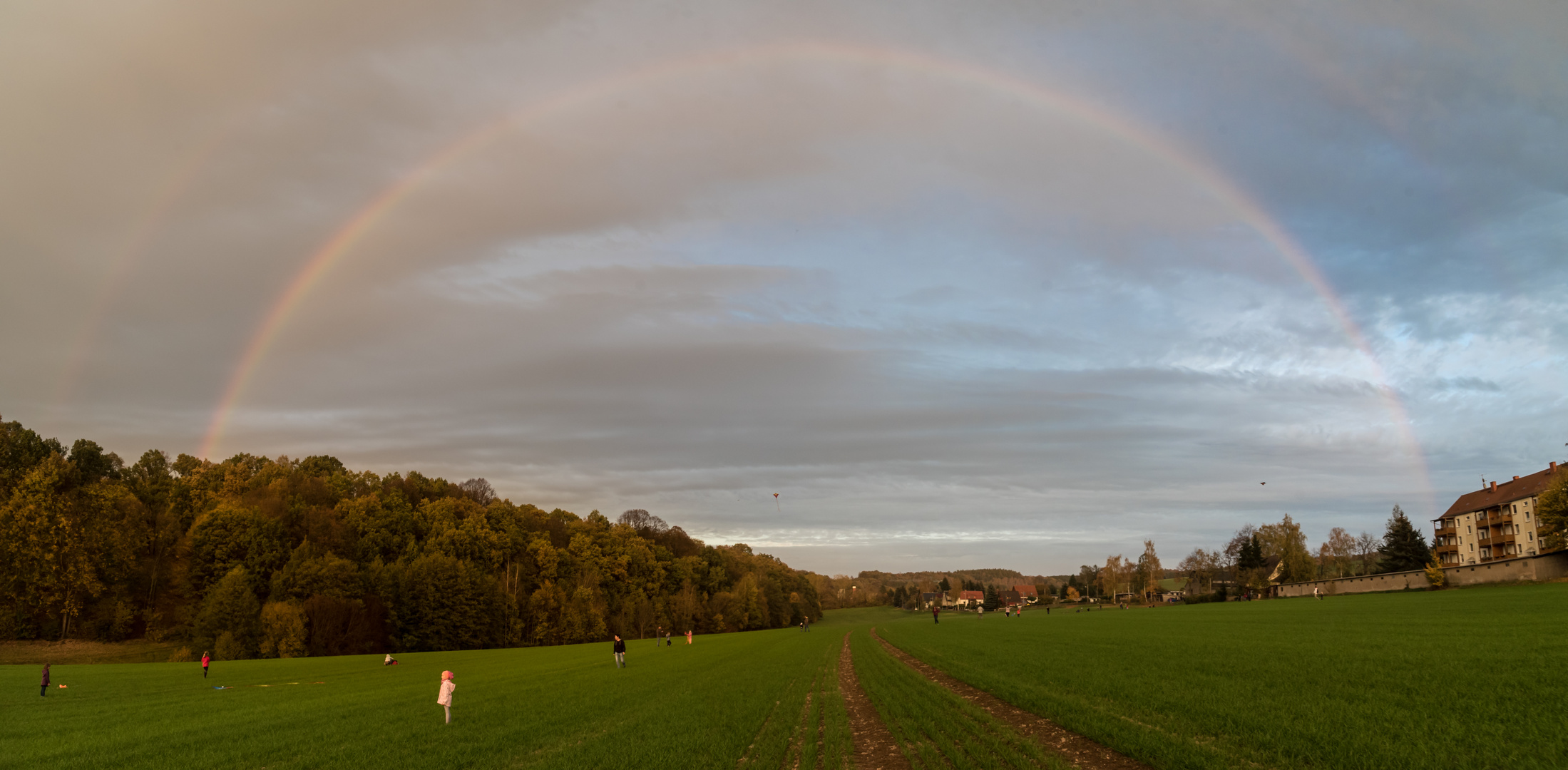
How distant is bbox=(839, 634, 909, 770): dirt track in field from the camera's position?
1527 cm

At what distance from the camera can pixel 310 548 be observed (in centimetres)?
8250

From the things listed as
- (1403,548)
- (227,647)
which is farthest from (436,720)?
(1403,548)

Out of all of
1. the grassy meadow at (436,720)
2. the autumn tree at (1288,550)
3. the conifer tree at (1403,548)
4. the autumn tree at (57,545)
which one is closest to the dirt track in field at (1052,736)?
the grassy meadow at (436,720)

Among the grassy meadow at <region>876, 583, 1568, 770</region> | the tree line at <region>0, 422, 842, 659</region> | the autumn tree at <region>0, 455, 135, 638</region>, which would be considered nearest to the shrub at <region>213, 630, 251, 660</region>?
the tree line at <region>0, 422, 842, 659</region>

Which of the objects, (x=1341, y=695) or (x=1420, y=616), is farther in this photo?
(x=1420, y=616)

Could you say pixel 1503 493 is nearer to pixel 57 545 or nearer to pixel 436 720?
pixel 436 720

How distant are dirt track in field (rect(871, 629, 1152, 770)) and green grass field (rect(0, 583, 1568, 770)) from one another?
0.35 meters

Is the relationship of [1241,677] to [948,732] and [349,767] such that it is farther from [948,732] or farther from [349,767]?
[349,767]

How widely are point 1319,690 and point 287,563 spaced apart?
87210mm

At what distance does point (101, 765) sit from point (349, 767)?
5.68 meters

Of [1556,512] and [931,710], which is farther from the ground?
[1556,512]

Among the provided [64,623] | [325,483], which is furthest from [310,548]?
[325,483]

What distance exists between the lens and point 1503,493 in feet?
378

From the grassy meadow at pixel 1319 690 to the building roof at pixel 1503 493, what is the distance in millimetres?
84047
